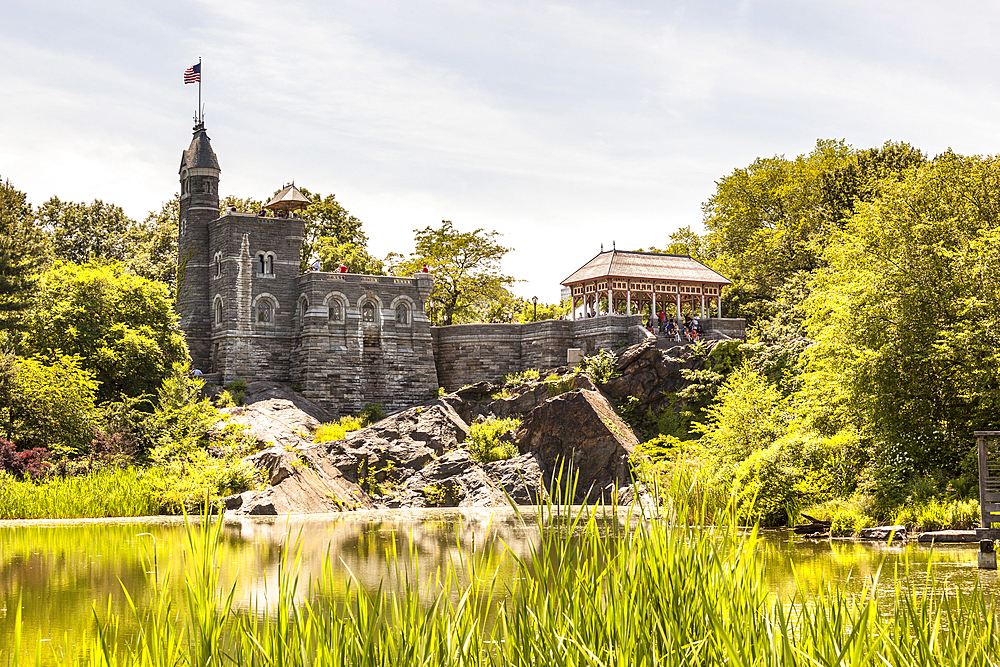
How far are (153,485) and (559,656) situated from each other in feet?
77.4

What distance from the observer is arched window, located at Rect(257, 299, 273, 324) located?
45.2 meters

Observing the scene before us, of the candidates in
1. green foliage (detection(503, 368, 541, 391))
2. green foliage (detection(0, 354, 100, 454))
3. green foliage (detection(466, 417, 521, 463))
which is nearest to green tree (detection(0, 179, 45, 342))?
green foliage (detection(0, 354, 100, 454))

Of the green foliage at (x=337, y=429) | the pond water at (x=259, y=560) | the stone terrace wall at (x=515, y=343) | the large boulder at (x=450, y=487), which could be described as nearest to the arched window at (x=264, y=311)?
the green foliage at (x=337, y=429)

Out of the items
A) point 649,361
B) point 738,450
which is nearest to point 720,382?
point 649,361

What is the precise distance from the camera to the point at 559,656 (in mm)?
5578

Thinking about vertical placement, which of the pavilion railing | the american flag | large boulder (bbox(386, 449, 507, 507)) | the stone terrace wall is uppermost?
the american flag

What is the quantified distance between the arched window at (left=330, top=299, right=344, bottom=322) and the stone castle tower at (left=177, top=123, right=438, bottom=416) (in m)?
0.04

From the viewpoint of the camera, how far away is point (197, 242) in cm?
4688

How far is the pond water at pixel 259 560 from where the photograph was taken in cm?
1117

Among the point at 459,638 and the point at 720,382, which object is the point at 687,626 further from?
the point at 720,382

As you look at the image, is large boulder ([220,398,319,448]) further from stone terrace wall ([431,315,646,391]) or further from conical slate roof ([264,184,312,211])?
conical slate roof ([264,184,312,211])

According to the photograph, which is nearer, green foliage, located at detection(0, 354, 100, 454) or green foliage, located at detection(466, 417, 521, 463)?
green foliage, located at detection(0, 354, 100, 454)

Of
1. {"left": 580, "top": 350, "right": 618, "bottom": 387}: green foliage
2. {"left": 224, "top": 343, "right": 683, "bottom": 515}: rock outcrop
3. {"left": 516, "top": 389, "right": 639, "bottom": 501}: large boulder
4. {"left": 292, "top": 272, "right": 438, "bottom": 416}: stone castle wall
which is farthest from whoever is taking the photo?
{"left": 292, "top": 272, "right": 438, "bottom": 416}: stone castle wall

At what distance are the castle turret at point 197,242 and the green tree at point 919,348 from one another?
31.0 metres
